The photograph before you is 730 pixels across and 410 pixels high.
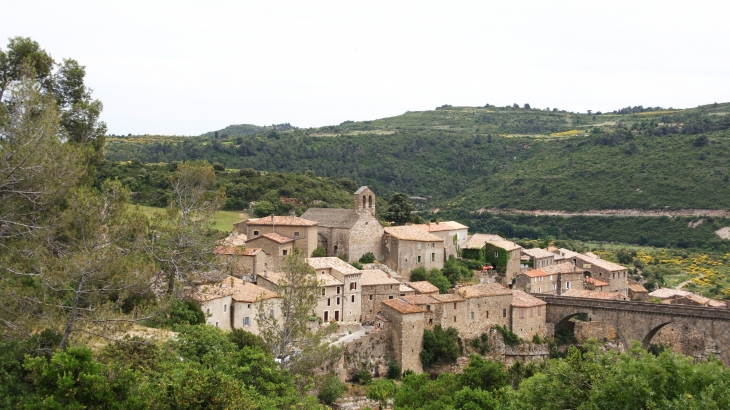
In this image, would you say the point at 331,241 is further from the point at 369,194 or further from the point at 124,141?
the point at 124,141

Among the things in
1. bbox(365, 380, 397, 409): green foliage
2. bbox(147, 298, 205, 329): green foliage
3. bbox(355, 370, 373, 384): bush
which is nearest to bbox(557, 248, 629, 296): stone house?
bbox(355, 370, 373, 384): bush

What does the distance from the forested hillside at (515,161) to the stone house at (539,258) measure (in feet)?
143

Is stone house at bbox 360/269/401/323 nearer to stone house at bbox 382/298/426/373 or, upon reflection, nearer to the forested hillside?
stone house at bbox 382/298/426/373

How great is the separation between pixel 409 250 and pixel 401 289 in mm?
5345

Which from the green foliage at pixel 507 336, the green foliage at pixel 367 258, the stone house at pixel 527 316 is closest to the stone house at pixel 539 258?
the stone house at pixel 527 316

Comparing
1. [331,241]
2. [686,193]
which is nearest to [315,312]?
[331,241]

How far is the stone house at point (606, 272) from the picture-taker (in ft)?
175

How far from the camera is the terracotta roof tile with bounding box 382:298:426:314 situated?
3753cm

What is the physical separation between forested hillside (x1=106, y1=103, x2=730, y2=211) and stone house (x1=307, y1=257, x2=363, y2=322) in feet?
202

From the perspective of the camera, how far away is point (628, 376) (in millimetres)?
18656

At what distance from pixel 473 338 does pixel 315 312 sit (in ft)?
33.2

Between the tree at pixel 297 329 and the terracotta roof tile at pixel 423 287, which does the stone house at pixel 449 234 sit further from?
the tree at pixel 297 329

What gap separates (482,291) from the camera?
4197 cm

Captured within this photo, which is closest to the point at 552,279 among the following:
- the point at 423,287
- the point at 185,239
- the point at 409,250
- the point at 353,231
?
the point at 409,250
